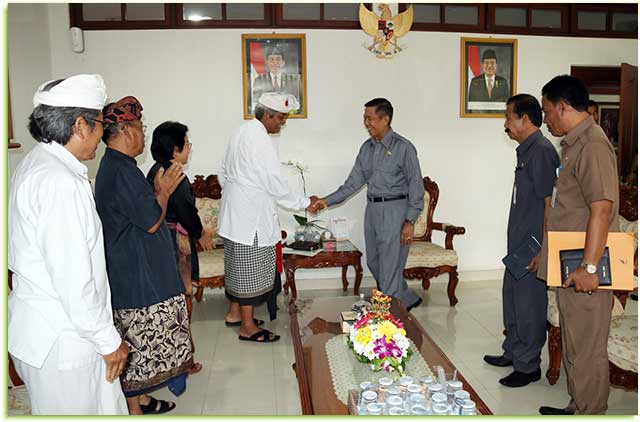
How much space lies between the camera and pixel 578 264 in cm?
216

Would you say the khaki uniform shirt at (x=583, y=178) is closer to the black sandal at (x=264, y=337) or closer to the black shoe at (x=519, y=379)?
the black shoe at (x=519, y=379)

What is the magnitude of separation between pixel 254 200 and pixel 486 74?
2.88 meters

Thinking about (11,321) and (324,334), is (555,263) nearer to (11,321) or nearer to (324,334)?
(324,334)

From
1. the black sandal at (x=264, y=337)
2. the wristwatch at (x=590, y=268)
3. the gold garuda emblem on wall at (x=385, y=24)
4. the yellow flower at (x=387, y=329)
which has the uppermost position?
the gold garuda emblem on wall at (x=385, y=24)

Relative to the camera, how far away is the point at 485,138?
506cm

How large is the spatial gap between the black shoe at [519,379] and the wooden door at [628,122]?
2843 mm

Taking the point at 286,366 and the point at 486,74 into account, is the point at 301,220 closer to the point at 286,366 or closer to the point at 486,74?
the point at 286,366

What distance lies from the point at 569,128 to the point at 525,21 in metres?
3.25

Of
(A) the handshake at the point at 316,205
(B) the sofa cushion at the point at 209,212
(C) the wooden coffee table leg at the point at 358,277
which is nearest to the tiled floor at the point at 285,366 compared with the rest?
(C) the wooden coffee table leg at the point at 358,277

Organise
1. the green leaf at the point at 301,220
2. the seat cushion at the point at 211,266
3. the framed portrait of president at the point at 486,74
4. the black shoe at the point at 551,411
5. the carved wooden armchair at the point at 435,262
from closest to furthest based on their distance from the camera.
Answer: the black shoe at the point at 551,411 < the seat cushion at the point at 211,266 < the carved wooden armchair at the point at 435,262 < the green leaf at the point at 301,220 < the framed portrait of president at the point at 486,74

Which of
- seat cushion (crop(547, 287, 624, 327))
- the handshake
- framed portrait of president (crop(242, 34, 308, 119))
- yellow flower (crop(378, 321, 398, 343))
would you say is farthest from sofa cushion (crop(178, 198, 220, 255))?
seat cushion (crop(547, 287, 624, 327))

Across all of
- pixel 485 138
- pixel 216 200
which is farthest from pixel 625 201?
pixel 216 200

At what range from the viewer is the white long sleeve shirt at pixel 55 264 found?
1.42 metres

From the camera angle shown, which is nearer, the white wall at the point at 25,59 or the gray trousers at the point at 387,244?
the white wall at the point at 25,59
